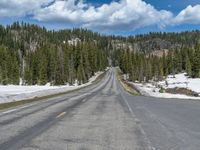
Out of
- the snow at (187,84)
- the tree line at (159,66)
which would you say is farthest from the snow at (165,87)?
the tree line at (159,66)

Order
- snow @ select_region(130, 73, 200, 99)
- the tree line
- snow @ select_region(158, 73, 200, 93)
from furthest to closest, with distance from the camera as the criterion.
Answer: the tree line
snow @ select_region(158, 73, 200, 93)
snow @ select_region(130, 73, 200, 99)

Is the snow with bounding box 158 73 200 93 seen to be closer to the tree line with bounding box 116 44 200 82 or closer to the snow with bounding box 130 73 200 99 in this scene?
the snow with bounding box 130 73 200 99

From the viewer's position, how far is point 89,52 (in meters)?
157

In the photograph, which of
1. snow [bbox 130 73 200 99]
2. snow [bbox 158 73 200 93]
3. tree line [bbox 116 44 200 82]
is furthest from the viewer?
tree line [bbox 116 44 200 82]

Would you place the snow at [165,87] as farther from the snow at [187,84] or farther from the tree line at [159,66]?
the tree line at [159,66]

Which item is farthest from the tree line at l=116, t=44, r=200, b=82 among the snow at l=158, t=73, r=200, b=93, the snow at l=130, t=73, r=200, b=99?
the snow at l=130, t=73, r=200, b=99

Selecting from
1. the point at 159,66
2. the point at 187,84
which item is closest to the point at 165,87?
the point at 187,84

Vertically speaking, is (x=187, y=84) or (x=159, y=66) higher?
(x=159, y=66)

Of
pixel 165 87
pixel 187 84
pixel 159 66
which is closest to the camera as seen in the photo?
pixel 165 87

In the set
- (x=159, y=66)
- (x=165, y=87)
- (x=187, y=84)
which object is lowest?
(x=165, y=87)

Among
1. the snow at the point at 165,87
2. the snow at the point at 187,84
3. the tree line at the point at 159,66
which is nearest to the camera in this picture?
the snow at the point at 165,87

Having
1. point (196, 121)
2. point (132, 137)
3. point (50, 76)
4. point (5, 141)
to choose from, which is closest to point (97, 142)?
point (132, 137)

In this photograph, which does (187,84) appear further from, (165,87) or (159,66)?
(159,66)

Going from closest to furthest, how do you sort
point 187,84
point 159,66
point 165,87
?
point 165,87 < point 187,84 < point 159,66
